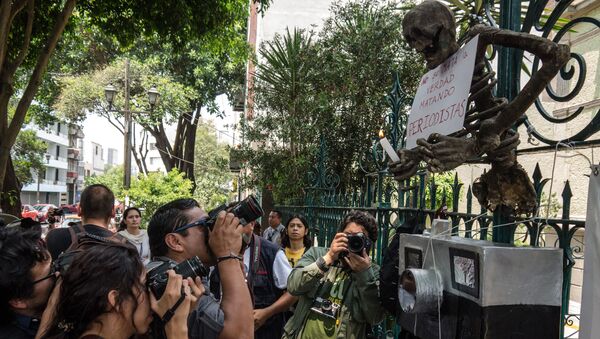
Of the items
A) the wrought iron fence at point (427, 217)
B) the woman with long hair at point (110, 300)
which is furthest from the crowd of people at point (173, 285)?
the wrought iron fence at point (427, 217)

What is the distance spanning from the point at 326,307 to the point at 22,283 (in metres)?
1.71

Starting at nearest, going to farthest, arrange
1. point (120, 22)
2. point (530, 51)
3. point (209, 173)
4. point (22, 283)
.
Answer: point (530, 51) < point (22, 283) < point (120, 22) < point (209, 173)

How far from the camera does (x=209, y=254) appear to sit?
90.3 inches

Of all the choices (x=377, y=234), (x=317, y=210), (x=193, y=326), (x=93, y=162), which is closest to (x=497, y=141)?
(x=193, y=326)

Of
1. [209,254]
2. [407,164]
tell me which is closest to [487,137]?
[407,164]

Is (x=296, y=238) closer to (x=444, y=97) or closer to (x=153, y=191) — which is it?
(x=444, y=97)

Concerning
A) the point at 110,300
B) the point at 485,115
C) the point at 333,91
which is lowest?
the point at 110,300

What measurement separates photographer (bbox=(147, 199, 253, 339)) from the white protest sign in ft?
2.79

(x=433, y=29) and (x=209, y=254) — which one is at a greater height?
(x=433, y=29)

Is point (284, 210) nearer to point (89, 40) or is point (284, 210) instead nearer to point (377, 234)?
point (377, 234)

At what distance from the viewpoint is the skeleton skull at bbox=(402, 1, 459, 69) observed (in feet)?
5.68

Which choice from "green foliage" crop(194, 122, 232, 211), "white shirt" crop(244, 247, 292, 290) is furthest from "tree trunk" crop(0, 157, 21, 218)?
"green foliage" crop(194, 122, 232, 211)

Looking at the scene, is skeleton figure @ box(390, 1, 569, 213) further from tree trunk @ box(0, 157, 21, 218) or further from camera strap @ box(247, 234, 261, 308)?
tree trunk @ box(0, 157, 21, 218)

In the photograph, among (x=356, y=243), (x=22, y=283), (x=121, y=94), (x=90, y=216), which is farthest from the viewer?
(x=121, y=94)
